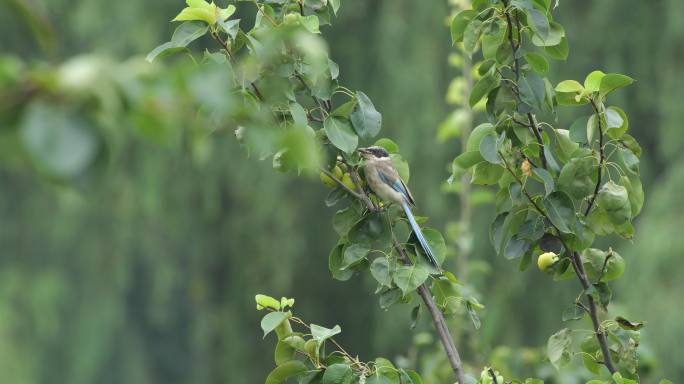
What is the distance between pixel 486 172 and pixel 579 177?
0.17 m

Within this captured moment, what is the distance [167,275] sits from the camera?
9250mm

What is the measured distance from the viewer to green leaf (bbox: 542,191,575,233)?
193cm

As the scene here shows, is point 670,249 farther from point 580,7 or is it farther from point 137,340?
point 137,340

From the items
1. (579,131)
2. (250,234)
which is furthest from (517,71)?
(250,234)

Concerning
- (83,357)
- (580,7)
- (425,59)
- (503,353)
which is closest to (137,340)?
(83,357)

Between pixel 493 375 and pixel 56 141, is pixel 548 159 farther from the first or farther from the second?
pixel 56 141

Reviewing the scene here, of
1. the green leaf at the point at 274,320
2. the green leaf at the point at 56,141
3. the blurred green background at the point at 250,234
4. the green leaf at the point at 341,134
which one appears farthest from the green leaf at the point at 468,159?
the blurred green background at the point at 250,234

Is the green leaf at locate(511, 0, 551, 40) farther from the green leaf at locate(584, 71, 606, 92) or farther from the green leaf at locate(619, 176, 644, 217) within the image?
the green leaf at locate(619, 176, 644, 217)

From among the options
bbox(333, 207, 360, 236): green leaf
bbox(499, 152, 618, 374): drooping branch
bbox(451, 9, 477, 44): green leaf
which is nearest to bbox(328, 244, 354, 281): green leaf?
bbox(333, 207, 360, 236): green leaf

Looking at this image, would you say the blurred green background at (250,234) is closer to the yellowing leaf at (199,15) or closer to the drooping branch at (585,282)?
the drooping branch at (585,282)

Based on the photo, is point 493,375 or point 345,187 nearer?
point 493,375

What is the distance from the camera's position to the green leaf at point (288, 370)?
6.03ft

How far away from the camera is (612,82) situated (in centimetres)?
193

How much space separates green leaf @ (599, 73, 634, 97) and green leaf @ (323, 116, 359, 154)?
1.45 feet
